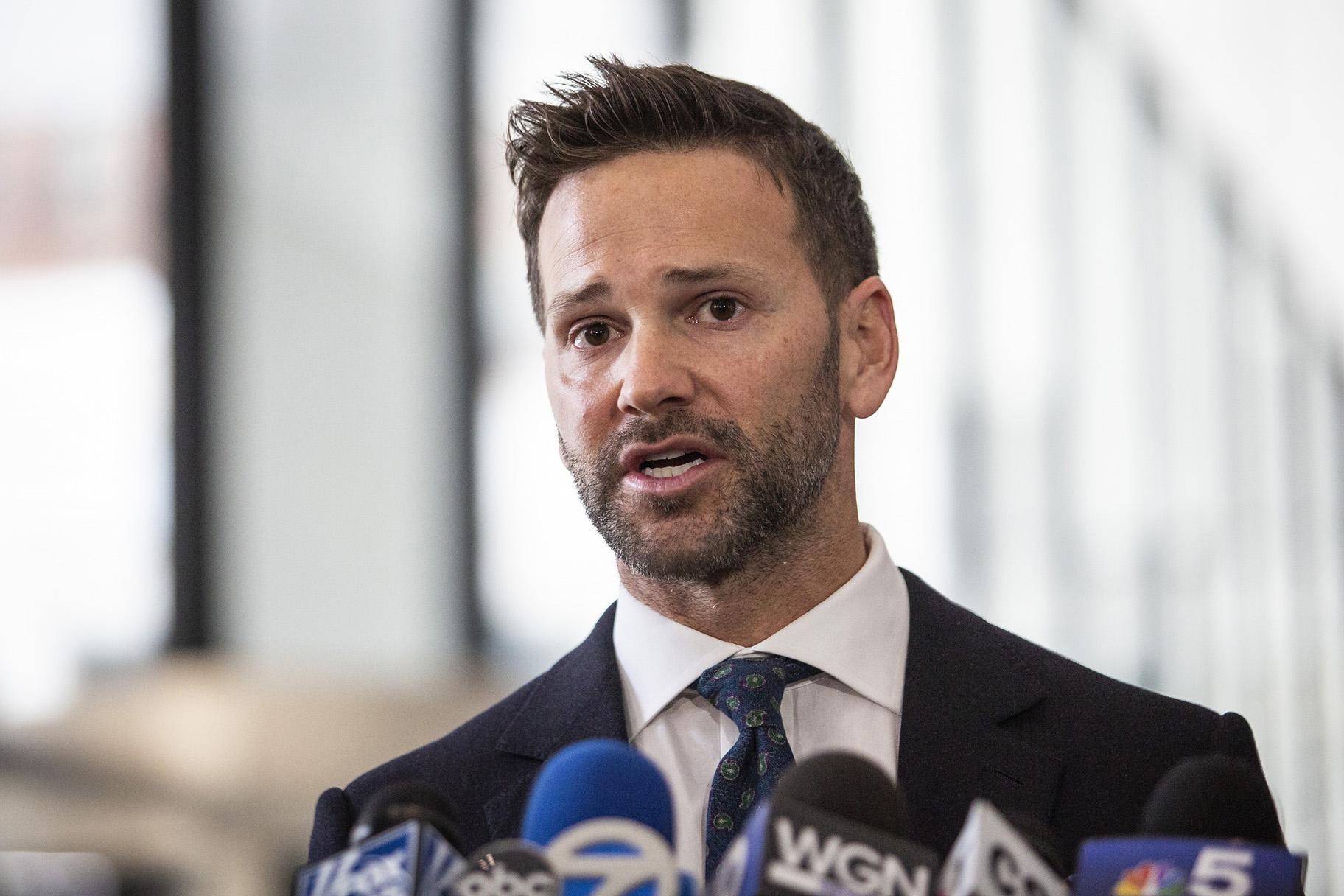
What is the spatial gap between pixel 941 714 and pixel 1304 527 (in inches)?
143

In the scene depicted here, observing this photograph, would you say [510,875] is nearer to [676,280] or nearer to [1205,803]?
[1205,803]

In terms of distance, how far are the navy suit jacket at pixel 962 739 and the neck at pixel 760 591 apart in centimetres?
11

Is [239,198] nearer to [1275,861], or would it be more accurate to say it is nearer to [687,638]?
[687,638]

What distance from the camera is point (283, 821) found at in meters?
4.45

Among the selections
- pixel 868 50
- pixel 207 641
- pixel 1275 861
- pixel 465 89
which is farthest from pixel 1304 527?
pixel 1275 861

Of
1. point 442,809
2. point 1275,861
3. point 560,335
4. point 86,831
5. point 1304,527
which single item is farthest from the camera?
point 1304,527

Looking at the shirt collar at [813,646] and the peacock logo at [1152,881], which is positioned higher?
the shirt collar at [813,646]

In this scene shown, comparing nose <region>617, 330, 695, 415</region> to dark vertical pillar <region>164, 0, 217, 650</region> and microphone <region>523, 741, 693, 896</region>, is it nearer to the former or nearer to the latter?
microphone <region>523, 741, 693, 896</region>

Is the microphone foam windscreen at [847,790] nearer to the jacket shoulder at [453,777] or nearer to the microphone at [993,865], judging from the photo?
the microphone at [993,865]

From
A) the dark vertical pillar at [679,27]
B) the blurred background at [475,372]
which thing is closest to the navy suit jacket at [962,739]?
the blurred background at [475,372]

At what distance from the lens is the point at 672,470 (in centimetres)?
157

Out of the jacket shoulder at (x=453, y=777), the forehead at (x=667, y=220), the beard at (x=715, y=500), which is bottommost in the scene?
the jacket shoulder at (x=453, y=777)

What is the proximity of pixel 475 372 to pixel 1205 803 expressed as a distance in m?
4.25

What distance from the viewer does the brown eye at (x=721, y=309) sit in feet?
5.29
